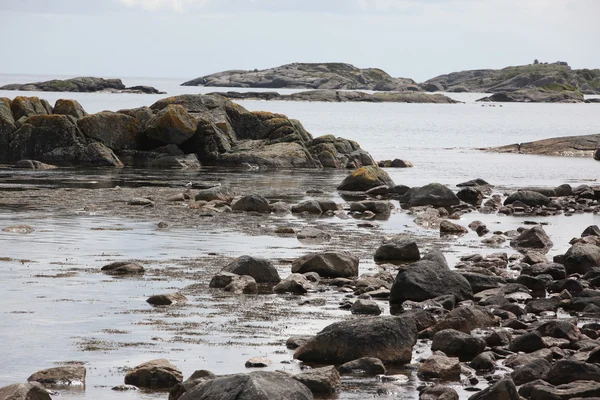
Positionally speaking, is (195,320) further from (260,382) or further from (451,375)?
(260,382)

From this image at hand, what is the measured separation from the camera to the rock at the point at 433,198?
1332 inches

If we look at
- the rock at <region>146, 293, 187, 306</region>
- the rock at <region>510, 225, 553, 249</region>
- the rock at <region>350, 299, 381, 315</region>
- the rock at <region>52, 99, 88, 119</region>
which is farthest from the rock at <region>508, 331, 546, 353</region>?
the rock at <region>52, 99, 88, 119</region>

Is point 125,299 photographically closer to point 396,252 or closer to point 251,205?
point 396,252

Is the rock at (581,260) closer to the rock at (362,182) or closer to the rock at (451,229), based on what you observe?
the rock at (451,229)

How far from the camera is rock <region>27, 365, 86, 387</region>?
36.6ft

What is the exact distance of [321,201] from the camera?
31703mm

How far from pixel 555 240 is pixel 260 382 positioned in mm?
18156

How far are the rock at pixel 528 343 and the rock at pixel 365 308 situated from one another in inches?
116

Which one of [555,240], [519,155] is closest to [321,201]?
[555,240]

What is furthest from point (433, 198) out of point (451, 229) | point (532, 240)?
point (532, 240)

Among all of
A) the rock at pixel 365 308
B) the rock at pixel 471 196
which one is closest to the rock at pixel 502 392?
the rock at pixel 365 308

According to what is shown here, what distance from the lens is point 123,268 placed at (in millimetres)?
18750

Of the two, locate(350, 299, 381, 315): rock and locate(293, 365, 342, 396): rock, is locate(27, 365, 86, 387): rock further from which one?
locate(350, 299, 381, 315): rock

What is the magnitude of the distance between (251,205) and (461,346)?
17.9 meters
